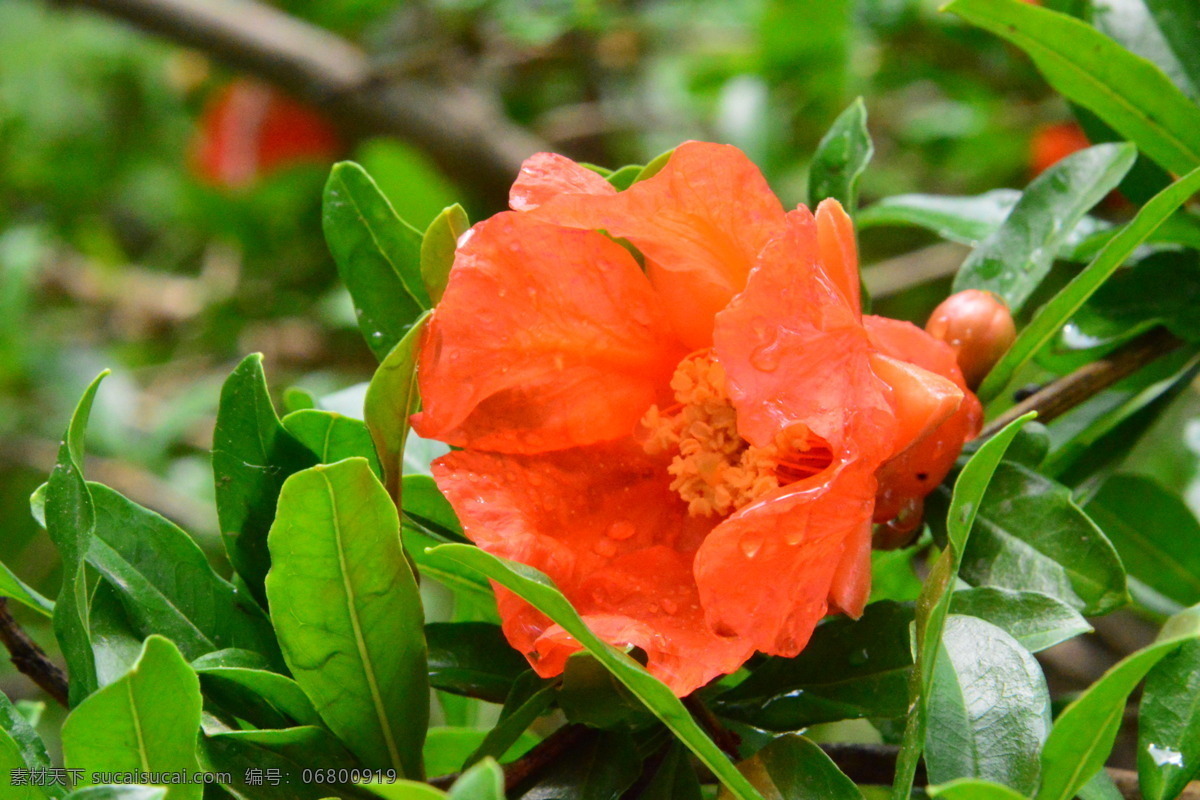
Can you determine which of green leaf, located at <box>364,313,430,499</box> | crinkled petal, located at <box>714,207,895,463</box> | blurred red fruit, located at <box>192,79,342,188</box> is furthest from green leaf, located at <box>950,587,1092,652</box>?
blurred red fruit, located at <box>192,79,342,188</box>

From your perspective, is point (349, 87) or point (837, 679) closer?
point (837, 679)

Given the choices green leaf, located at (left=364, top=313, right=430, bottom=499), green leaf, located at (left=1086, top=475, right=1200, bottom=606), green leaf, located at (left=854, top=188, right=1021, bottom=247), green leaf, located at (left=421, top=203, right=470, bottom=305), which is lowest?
green leaf, located at (left=1086, top=475, right=1200, bottom=606)

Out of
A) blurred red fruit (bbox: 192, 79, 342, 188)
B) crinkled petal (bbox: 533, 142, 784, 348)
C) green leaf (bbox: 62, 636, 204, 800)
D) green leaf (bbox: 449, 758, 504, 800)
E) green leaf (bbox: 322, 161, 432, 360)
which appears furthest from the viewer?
blurred red fruit (bbox: 192, 79, 342, 188)

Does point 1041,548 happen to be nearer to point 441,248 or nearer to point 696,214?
point 696,214

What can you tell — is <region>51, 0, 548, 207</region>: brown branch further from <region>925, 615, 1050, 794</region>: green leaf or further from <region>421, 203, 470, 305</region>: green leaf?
<region>925, 615, 1050, 794</region>: green leaf

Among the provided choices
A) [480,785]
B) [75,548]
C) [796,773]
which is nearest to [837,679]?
[796,773]

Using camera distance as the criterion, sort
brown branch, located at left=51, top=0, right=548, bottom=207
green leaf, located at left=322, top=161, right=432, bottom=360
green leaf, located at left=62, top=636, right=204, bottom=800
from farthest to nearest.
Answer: brown branch, located at left=51, top=0, right=548, bottom=207 → green leaf, located at left=322, top=161, right=432, bottom=360 → green leaf, located at left=62, top=636, right=204, bottom=800

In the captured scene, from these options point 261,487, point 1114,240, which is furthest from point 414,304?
point 1114,240
